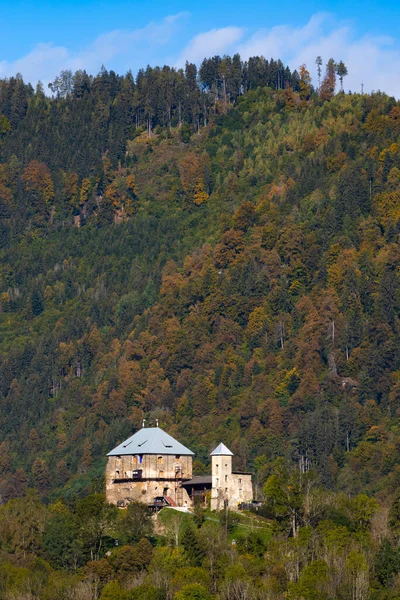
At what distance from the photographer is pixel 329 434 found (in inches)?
7643

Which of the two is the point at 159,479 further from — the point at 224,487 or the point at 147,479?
the point at 224,487

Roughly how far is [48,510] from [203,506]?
13.2 metres

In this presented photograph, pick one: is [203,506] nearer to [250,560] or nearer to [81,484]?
[250,560]

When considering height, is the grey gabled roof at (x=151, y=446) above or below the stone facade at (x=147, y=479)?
above

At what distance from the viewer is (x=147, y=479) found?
477 feet

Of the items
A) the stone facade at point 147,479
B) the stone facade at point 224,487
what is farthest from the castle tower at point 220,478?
the stone facade at point 147,479

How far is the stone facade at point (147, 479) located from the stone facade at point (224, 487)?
4.41 meters

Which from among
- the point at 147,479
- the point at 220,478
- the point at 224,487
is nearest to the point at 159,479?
the point at 147,479

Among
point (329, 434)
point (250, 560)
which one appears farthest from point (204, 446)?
point (250, 560)

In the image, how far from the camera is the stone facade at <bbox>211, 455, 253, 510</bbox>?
141 m

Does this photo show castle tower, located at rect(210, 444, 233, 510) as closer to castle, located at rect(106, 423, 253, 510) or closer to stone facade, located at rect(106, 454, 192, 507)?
castle, located at rect(106, 423, 253, 510)

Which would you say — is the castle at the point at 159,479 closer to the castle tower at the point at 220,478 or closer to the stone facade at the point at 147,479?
the stone facade at the point at 147,479

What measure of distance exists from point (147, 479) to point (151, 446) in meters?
3.05

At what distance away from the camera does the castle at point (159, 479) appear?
5640 inches
